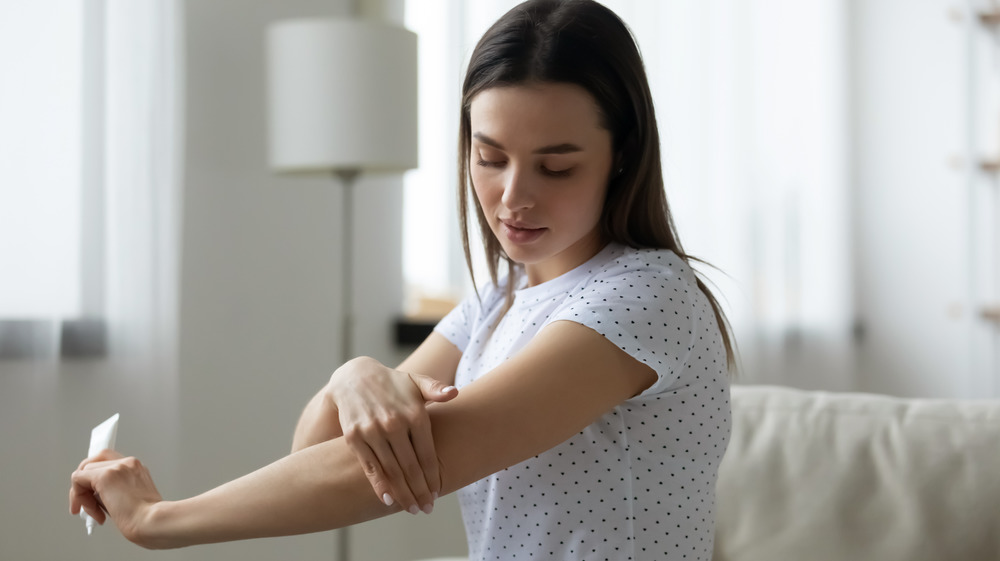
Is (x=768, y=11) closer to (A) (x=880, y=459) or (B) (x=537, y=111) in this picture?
(A) (x=880, y=459)

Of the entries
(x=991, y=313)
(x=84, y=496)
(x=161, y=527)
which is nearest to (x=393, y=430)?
(x=161, y=527)

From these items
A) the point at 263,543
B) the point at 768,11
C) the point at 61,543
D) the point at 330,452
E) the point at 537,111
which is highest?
the point at 768,11

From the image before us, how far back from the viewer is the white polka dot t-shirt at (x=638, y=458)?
1.04m

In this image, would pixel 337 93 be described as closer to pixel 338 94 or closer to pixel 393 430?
pixel 338 94

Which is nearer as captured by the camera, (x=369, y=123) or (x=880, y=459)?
(x=880, y=459)

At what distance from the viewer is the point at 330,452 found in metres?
0.95

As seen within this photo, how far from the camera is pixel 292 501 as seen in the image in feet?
3.08

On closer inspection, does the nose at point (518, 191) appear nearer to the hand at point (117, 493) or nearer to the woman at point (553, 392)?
the woman at point (553, 392)

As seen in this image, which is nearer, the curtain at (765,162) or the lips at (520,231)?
the lips at (520,231)

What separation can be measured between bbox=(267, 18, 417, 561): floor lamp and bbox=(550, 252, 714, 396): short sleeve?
1.22 m

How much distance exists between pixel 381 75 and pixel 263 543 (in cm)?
130

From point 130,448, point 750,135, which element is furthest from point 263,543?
point 750,135

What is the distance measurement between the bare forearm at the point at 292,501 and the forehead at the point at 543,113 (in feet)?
1.26

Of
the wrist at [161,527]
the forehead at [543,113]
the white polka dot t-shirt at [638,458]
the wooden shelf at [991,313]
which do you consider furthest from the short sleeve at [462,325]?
the wooden shelf at [991,313]
